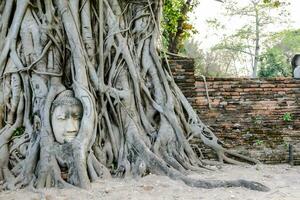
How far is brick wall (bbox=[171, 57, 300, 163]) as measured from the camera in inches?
237

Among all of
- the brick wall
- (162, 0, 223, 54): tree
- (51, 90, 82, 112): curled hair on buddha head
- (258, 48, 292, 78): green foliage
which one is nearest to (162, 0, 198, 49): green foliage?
(162, 0, 223, 54): tree

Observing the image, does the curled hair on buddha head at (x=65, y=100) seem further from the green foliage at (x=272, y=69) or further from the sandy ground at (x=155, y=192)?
the green foliage at (x=272, y=69)

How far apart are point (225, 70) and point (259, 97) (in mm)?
15542

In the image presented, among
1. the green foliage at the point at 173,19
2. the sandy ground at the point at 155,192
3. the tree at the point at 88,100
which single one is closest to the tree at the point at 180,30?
the green foliage at the point at 173,19

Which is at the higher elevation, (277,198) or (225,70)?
(225,70)

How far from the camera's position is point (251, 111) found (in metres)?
6.37

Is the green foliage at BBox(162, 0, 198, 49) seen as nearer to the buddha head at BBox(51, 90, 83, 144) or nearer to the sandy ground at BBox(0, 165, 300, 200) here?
the buddha head at BBox(51, 90, 83, 144)

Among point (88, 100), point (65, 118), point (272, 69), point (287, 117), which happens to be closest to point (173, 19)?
point (287, 117)

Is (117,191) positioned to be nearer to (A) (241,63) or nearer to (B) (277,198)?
(B) (277,198)

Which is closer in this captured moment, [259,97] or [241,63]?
[259,97]

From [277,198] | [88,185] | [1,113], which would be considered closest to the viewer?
[277,198]

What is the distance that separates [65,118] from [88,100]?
0.31 meters

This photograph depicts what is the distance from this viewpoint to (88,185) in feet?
13.6

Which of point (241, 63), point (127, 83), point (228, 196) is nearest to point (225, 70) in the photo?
point (241, 63)
